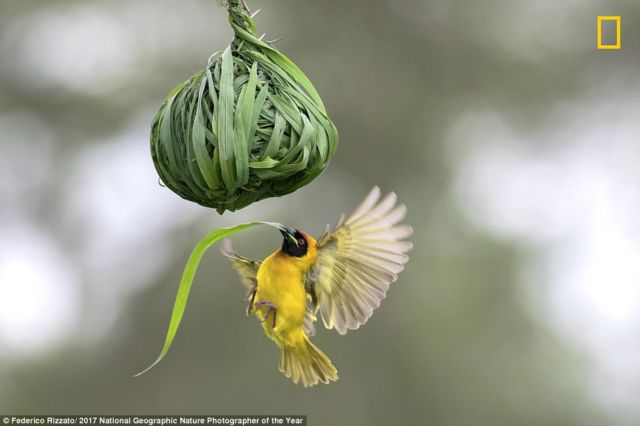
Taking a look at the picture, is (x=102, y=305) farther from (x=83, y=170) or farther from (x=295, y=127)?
(x=295, y=127)

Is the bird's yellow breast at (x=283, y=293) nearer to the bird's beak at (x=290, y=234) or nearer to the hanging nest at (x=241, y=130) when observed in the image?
the bird's beak at (x=290, y=234)

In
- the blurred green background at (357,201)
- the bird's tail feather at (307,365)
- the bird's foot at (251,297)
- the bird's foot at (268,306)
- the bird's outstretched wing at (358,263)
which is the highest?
the blurred green background at (357,201)

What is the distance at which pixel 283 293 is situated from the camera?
3902 mm

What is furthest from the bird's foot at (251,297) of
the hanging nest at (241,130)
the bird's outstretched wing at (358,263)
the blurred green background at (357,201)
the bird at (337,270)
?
the blurred green background at (357,201)

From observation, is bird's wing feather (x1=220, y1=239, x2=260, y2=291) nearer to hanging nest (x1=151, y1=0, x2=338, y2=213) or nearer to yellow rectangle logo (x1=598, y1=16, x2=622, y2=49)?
hanging nest (x1=151, y1=0, x2=338, y2=213)

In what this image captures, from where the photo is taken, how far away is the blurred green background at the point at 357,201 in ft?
30.4

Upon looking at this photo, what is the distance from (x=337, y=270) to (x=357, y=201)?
5348 mm

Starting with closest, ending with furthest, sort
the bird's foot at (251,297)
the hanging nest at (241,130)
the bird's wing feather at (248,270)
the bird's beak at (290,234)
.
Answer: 1. the hanging nest at (241,130)
2. the bird's beak at (290,234)
3. the bird's foot at (251,297)
4. the bird's wing feather at (248,270)

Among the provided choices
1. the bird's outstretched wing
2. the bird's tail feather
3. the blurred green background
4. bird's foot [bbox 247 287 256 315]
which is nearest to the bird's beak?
the bird's outstretched wing

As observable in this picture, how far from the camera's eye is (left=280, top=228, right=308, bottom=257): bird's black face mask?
3820mm

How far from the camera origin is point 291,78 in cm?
355

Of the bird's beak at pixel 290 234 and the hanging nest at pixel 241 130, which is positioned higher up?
the hanging nest at pixel 241 130

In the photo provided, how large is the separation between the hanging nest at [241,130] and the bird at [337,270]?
0.36 m

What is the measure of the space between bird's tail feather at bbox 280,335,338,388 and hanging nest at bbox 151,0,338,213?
2.52 ft
